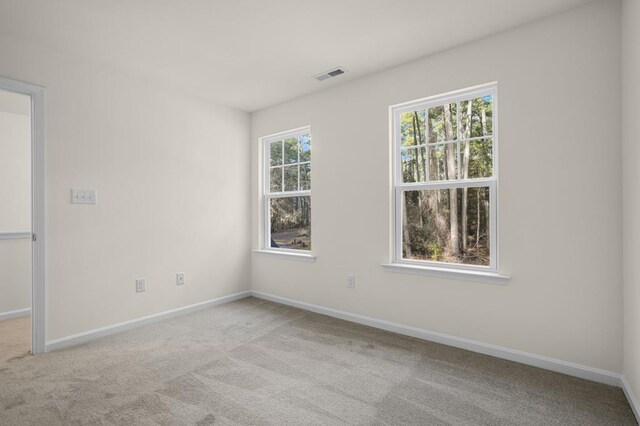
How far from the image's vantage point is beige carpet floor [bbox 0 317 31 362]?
275 centimetres

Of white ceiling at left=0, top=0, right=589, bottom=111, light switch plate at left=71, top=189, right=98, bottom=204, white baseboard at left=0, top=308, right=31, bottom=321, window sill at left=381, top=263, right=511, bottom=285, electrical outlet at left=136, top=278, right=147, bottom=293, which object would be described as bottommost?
white baseboard at left=0, top=308, right=31, bottom=321

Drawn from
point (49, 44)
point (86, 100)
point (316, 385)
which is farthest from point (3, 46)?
point (316, 385)

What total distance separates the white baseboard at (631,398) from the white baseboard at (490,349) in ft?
0.20

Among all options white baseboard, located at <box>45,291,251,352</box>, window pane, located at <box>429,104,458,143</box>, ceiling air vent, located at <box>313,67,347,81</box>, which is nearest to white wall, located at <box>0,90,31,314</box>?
white baseboard, located at <box>45,291,251,352</box>

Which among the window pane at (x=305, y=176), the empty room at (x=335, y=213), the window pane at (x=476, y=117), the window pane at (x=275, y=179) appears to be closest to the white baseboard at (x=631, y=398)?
the empty room at (x=335, y=213)

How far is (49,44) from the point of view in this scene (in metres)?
2.76

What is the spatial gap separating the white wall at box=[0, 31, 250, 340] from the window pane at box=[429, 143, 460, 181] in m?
2.52

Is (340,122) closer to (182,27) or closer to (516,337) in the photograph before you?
(182,27)

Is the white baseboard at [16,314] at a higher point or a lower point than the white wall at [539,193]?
lower

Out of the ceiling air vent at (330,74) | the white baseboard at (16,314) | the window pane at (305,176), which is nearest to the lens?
the ceiling air vent at (330,74)

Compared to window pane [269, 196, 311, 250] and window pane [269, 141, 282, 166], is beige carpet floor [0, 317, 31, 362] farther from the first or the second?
window pane [269, 141, 282, 166]

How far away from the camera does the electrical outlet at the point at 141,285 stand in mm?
3433

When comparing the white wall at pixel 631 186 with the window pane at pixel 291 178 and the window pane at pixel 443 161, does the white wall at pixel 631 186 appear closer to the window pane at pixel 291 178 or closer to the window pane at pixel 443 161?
the window pane at pixel 443 161

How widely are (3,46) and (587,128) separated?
4.30 metres
